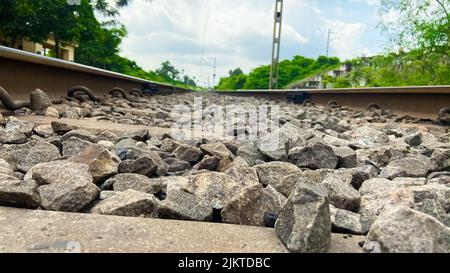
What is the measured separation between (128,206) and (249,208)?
35cm

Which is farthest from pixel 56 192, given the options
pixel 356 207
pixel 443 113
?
pixel 443 113

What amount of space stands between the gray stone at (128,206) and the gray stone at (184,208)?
0.13 feet

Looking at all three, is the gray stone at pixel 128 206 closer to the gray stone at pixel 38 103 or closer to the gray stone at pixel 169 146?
the gray stone at pixel 169 146

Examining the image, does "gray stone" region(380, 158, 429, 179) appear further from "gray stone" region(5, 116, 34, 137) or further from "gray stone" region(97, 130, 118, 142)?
"gray stone" region(5, 116, 34, 137)

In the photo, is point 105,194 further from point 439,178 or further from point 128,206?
point 439,178

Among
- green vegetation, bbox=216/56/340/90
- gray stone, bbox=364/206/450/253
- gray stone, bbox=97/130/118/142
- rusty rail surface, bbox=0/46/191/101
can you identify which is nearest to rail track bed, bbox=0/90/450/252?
gray stone, bbox=364/206/450/253

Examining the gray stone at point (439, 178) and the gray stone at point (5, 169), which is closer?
the gray stone at point (5, 169)

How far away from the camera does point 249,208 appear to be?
1196 millimetres

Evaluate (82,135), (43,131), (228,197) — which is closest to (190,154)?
(82,135)

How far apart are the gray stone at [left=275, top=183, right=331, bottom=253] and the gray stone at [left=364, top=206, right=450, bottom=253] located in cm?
11

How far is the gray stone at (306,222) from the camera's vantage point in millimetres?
911

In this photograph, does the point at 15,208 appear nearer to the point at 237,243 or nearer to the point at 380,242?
the point at 237,243

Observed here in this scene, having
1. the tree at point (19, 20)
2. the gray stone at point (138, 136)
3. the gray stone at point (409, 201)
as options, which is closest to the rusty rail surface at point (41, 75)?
the gray stone at point (138, 136)
